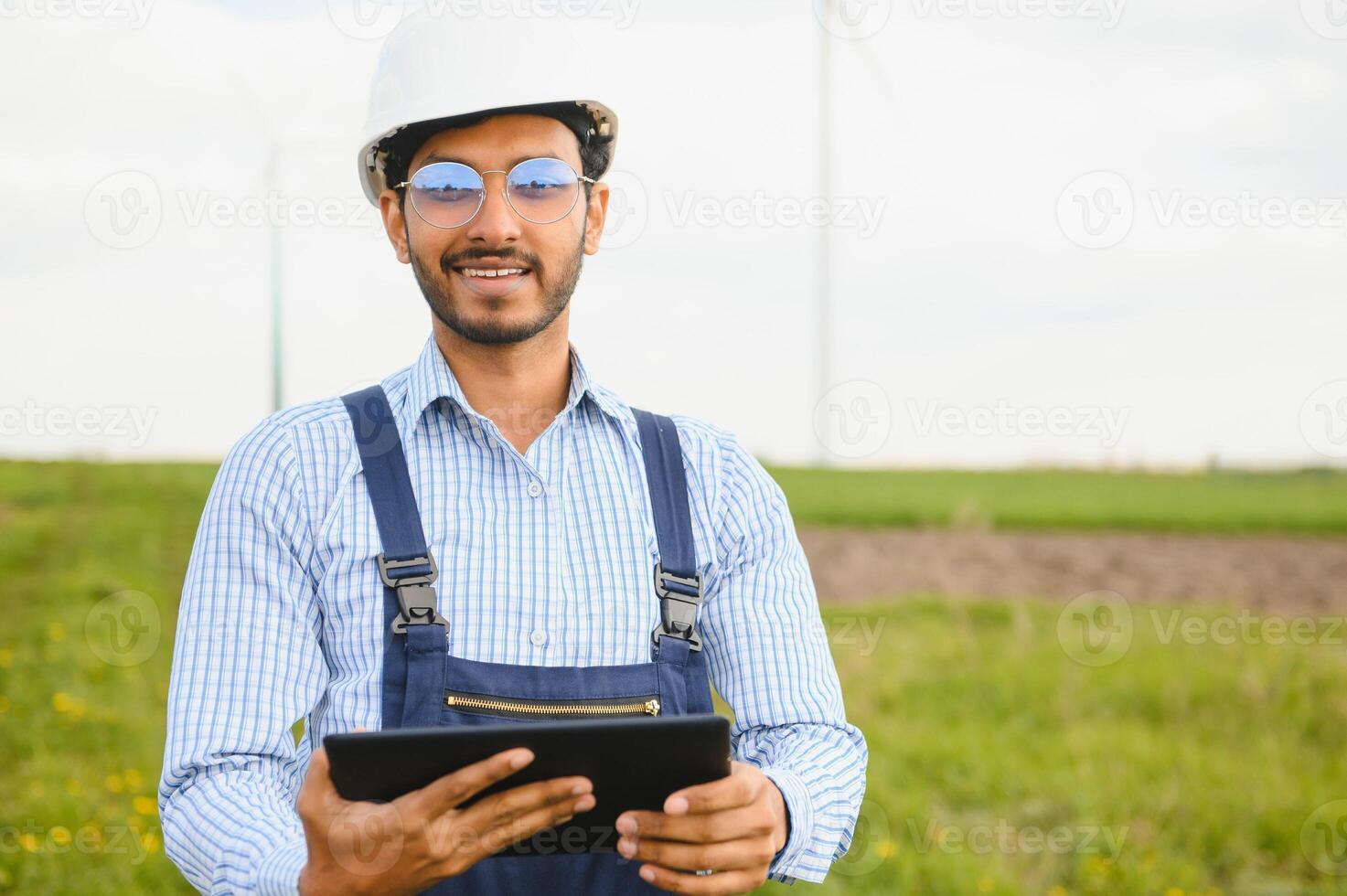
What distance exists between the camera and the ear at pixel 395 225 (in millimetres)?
Result: 2490

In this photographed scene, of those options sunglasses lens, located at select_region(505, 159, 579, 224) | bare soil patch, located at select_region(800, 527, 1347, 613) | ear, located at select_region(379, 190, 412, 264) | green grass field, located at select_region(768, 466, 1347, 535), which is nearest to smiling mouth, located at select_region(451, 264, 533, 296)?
sunglasses lens, located at select_region(505, 159, 579, 224)

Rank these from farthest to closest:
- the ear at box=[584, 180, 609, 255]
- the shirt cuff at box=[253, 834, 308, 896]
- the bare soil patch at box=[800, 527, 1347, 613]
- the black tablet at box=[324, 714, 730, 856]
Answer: the bare soil patch at box=[800, 527, 1347, 613]
the ear at box=[584, 180, 609, 255]
the shirt cuff at box=[253, 834, 308, 896]
the black tablet at box=[324, 714, 730, 856]

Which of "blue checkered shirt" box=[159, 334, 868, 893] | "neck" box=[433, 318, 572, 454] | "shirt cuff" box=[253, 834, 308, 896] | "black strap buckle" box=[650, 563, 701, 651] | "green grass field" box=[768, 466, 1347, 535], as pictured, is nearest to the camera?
"shirt cuff" box=[253, 834, 308, 896]

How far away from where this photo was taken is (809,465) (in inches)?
656

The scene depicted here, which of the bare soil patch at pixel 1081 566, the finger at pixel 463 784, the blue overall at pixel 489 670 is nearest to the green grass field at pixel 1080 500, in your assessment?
the bare soil patch at pixel 1081 566

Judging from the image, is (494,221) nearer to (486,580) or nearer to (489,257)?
(489,257)

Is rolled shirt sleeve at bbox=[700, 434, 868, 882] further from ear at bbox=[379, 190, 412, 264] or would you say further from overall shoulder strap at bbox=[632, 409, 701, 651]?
ear at bbox=[379, 190, 412, 264]

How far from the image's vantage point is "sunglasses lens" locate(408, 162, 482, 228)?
7.54ft

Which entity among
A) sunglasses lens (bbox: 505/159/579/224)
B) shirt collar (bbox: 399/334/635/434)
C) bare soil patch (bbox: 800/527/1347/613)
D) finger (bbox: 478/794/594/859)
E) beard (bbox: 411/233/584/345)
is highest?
sunglasses lens (bbox: 505/159/579/224)

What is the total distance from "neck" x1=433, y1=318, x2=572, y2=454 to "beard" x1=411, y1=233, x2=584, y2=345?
0.06 metres

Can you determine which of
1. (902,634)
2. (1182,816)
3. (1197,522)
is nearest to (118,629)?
(902,634)

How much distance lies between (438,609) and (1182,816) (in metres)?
5.27

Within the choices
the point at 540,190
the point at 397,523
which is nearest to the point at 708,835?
the point at 397,523

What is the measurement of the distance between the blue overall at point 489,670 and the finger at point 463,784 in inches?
11.3
